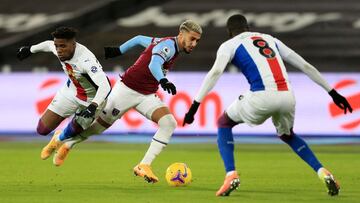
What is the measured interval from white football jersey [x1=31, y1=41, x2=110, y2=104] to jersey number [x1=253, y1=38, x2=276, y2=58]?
1.75 m

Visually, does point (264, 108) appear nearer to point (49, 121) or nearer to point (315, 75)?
point (315, 75)

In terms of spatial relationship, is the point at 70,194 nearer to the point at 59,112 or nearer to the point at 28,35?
the point at 59,112

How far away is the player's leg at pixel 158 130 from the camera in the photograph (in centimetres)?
870

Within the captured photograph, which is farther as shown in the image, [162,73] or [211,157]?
[211,157]

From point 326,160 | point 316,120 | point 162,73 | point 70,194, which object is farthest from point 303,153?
point 316,120

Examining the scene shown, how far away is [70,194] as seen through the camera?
26.0 ft

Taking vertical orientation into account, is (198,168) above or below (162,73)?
below

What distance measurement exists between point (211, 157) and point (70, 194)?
15.6 feet

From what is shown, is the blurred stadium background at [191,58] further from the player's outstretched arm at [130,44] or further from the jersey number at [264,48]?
the jersey number at [264,48]

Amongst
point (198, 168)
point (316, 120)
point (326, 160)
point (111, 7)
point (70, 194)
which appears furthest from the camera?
point (111, 7)

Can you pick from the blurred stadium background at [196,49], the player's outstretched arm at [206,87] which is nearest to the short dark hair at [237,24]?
the player's outstretched arm at [206,87]

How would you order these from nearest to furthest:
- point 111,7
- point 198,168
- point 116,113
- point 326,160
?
point 116,113
point 198,168
point 326,160
point 111,7

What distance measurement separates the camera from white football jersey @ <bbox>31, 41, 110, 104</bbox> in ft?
29.4

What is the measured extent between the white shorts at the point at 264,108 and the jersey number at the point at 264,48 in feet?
1.16
